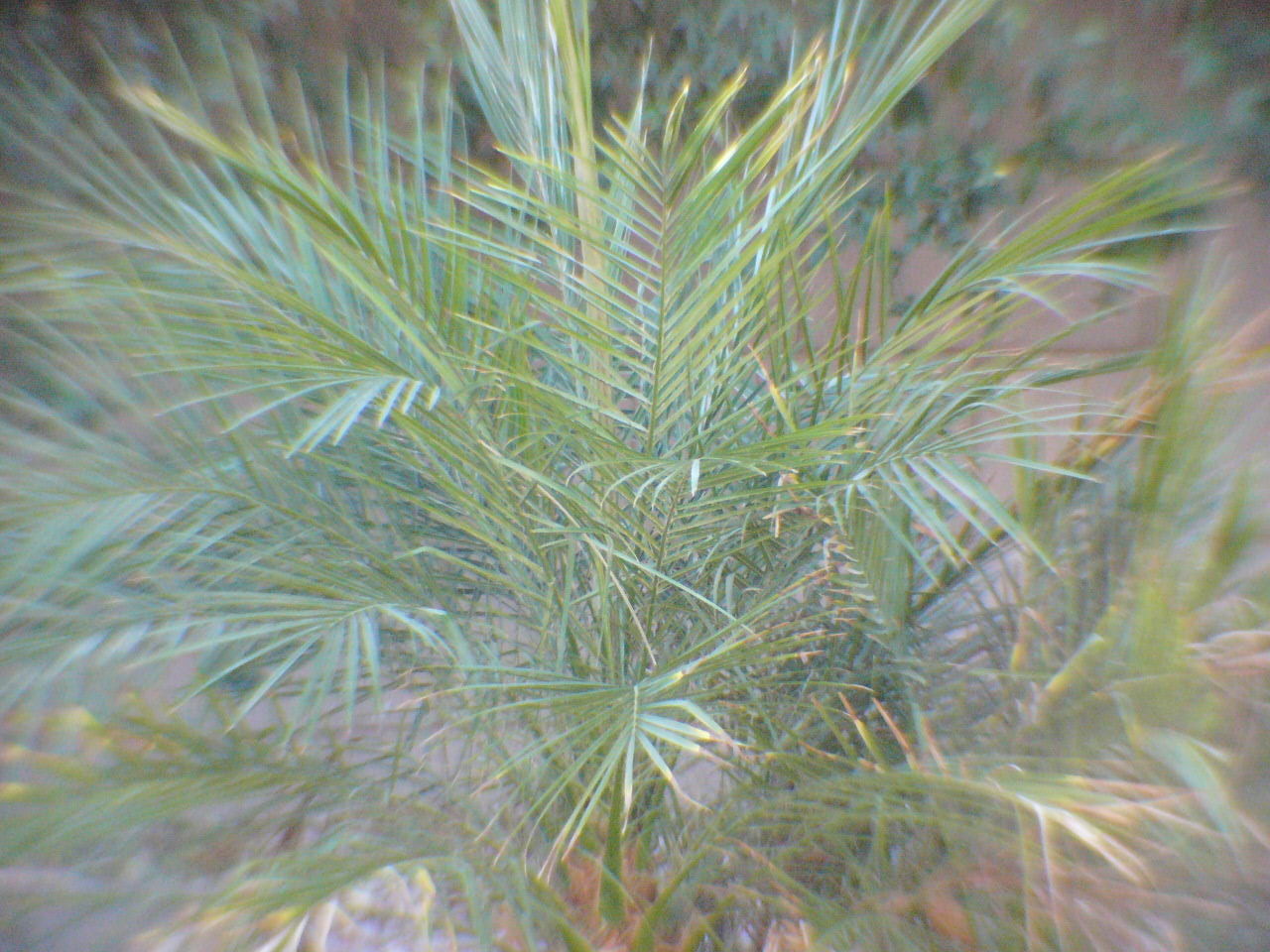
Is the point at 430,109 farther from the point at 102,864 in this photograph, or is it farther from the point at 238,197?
the point at 102,864

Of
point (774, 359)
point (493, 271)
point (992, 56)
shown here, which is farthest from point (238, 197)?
point (992, 56)

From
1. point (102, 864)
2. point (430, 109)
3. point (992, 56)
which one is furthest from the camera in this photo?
point (430, 109)

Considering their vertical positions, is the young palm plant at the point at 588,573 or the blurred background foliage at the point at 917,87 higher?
the blurred background foliage at the point at 917,87

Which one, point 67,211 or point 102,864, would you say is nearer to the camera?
point 102,864

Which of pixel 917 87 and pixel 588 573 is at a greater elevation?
pixel 917 87

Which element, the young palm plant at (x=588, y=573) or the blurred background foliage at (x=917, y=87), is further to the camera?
the blurred background foliage at (x=917, y=87)

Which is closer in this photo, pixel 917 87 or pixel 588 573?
A: pixel 588 573

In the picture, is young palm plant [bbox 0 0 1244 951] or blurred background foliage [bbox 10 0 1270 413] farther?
blurred background foliage [bbox 10 0 1270 413]

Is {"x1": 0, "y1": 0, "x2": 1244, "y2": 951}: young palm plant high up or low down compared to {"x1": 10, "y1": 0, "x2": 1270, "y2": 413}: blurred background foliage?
down
